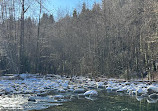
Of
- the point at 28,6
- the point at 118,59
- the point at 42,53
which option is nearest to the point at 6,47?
the point at 28,6

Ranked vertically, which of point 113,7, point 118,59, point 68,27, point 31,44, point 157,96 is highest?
point 113,7

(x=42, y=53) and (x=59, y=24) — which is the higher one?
(x=59, y=24)

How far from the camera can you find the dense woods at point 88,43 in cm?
2056

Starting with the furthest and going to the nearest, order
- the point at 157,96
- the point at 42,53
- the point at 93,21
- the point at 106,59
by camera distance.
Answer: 1. the point at 42,53
2. the point at 93,21
3. the point at 106,59
4. the point at 157,96

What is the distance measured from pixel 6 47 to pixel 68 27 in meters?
12.2

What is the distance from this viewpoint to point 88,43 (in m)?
27.4

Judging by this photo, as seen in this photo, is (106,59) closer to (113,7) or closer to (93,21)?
(93,21)

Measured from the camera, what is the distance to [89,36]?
86.4 ft

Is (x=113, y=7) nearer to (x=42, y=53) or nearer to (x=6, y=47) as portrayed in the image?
(x=42, y=53)

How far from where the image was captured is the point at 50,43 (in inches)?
1182

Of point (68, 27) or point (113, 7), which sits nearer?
point (113, 7)

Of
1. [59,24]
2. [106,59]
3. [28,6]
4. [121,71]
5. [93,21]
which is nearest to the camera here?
[28,6]

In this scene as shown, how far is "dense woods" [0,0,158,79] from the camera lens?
20562mm

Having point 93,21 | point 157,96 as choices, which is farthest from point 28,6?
point 157,96
